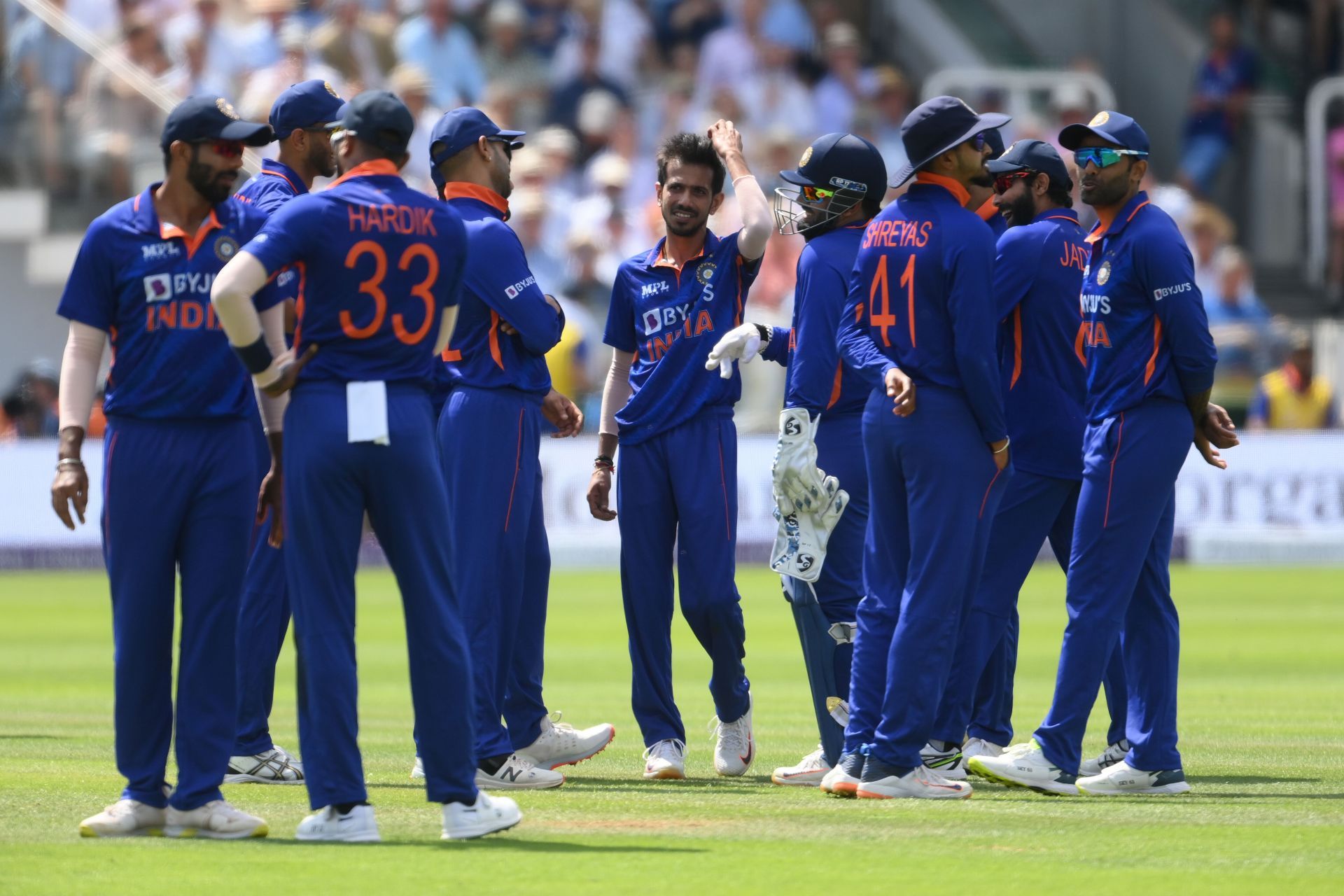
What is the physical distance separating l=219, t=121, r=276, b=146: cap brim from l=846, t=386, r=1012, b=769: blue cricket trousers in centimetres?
245

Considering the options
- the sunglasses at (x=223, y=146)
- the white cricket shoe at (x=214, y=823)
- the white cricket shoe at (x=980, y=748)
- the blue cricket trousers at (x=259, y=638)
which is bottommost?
the white cricket shoe at (x=980, y=748)

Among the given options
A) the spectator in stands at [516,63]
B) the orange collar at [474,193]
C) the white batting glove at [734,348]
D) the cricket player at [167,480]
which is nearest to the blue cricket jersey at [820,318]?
the white batting glove at [734,348]

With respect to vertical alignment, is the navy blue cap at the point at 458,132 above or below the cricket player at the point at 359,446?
above

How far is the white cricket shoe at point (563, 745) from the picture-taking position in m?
9.30

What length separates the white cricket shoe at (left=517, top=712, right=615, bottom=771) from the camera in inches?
366

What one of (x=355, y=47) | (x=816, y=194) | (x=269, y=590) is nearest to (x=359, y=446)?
(x=269, y=590)

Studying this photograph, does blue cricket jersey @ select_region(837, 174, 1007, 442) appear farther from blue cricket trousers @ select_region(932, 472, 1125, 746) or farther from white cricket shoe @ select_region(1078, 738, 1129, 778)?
white cricket shoe @ select_region(1078, 738, 1129, 778)

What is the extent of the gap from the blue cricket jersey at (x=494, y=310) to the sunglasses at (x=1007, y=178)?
6.53ft

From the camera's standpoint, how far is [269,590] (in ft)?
29.3

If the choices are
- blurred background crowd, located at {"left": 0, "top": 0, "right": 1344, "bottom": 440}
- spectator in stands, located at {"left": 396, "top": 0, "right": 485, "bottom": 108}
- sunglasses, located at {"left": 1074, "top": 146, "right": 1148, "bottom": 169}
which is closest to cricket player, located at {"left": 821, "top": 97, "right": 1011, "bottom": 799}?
sunglasses, located at {"left": 1074, "top": 146, "right": 1148, "bottom": 169}

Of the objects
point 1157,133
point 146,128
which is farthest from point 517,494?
point 1157,133

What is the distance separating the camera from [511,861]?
6.69m

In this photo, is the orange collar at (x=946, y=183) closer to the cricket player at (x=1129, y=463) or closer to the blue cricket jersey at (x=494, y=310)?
the cricket player at (x=1129, y=463)

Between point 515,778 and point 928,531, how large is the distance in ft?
6.95
